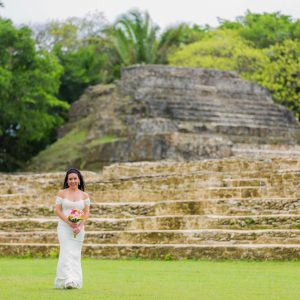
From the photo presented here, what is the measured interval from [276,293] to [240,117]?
2253cm

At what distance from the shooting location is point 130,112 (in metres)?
32.5

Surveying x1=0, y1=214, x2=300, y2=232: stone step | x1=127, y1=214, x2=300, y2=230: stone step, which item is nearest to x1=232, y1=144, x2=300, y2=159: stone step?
x1=0, y1=214, x2=300, y2=232: stone step

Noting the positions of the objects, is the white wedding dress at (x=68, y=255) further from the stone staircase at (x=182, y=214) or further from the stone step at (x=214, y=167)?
the stone step at (x=214, y=167)

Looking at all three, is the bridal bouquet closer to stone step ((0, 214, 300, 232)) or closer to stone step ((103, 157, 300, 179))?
stone step ((0, 214, 300, 232))

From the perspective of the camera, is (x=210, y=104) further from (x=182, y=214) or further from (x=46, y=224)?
(x=46, y=224)

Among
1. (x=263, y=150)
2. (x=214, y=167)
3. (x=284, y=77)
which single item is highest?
(x=284, y=77)

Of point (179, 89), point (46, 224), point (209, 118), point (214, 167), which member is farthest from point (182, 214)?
point (179, 89)

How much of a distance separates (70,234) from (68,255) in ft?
1.06

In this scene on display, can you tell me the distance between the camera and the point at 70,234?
11.5m

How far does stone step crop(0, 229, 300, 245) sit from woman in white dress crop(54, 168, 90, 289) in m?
5.04

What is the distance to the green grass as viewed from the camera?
1048 centimetres

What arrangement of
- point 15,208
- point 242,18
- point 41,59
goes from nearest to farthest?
point 15,208 < point 41,59 < point 242,18

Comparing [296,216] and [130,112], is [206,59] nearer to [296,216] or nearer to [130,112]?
[130,112]

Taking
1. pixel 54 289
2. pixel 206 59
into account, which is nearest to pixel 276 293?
pixel 54 289
